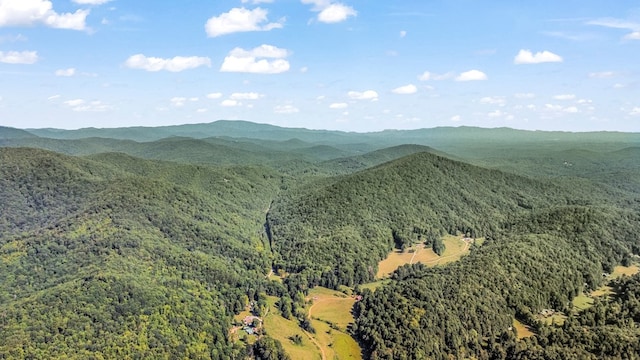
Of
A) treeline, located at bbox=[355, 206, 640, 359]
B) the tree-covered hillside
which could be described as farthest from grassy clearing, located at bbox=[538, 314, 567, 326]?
the tree-covered hillside

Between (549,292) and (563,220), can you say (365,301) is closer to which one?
(549,292)

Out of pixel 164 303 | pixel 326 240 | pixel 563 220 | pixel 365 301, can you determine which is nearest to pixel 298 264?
pixel 326 240

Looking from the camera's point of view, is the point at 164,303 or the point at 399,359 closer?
the point at 399,359

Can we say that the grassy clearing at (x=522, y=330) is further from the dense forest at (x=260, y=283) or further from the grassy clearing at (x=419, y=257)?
the grassy clearing at (x=419, y=257)

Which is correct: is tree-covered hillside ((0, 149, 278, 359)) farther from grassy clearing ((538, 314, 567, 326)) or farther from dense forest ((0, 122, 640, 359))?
grassy clearing ((538, 314, 567, 326))

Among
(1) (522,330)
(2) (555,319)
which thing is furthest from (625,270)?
(1) (522,330)

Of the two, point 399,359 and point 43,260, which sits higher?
point 43,260
